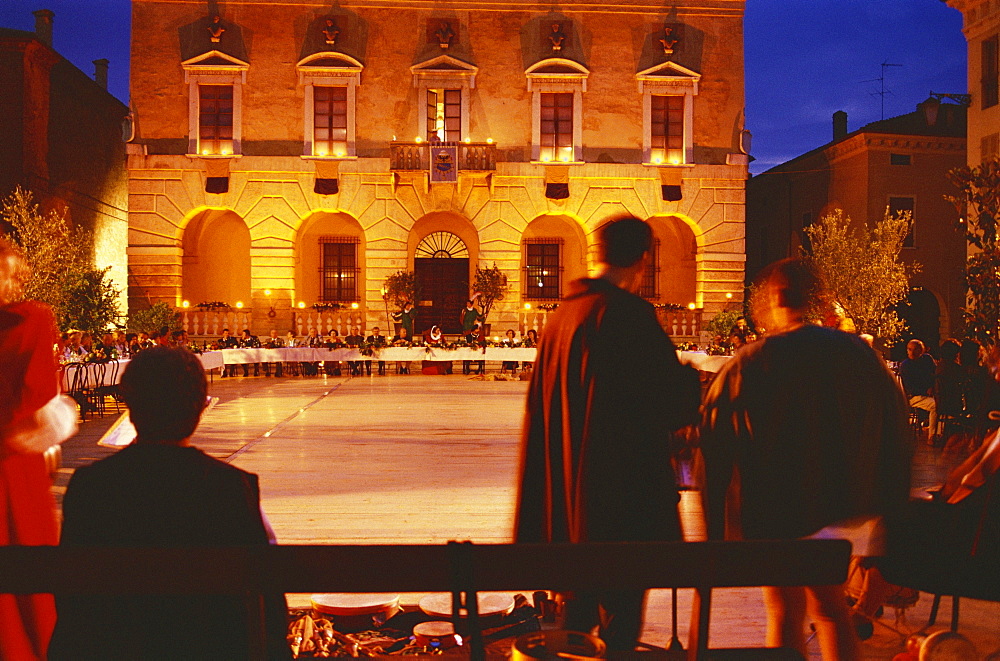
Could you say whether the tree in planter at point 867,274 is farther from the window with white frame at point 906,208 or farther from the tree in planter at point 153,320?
the tree in planter at point 153,320

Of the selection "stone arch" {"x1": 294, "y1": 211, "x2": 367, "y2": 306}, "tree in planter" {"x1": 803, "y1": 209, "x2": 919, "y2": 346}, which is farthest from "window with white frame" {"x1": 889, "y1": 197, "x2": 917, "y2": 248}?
"stone arch" {"x1": 294, "y1": 211, "x2": 367, "y2": 306}

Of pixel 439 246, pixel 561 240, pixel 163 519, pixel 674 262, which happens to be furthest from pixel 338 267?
pixel 163 519

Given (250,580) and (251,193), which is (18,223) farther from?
(250,580)

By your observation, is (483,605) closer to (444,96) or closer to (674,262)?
(444,96)

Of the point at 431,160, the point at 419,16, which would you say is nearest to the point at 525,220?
the point at 431,160

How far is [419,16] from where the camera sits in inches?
961

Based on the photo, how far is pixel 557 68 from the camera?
24453 millimetres

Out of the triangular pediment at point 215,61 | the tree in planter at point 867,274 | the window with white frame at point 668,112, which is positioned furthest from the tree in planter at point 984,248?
the triangular pediment at point 215,61

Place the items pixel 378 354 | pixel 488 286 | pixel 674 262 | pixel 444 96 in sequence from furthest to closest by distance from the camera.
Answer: pixel 674 262 → pixel 444 96 → pixel 488 286 → pixel 378 354

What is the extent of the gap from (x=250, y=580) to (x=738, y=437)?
1.59m

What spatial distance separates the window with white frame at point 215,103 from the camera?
23781 mm

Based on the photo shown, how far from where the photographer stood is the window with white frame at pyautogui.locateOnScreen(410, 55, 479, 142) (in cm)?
2419

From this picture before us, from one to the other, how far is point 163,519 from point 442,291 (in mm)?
24289

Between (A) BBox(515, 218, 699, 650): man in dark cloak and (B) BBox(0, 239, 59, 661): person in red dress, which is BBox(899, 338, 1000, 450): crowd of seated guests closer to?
(A) BBox(515, 218, 699, 650): man in dark cloak
